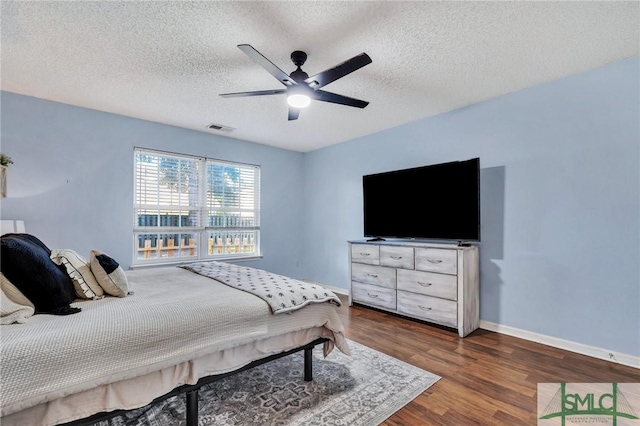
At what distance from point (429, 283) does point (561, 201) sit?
149cm

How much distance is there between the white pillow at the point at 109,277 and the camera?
1.93 metres

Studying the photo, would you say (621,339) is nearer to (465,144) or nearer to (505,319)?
(505,319)

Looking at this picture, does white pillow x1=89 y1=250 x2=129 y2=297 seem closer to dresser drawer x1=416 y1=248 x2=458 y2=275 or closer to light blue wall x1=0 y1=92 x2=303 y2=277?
light blue wall x1=0 y1=92 x2=303 y2=277

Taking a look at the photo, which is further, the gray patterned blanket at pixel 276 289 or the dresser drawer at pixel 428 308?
the dresser drawer at pixel 428 308

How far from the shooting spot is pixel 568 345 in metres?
2.75

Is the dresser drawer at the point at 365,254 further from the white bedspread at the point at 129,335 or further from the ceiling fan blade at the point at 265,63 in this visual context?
the ceiling fan blade at the point at 265,63

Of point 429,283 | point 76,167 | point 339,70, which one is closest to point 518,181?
point 429,283

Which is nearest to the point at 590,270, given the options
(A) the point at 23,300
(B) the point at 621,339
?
(B) the point at 621,339

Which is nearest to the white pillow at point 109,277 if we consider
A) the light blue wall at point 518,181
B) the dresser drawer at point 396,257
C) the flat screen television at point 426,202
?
the light blue wall at point 518,181

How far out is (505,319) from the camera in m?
3.16

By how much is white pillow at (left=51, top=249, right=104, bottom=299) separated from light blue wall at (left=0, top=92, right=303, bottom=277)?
191cm

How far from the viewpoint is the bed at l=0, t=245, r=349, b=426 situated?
1172 millimetres

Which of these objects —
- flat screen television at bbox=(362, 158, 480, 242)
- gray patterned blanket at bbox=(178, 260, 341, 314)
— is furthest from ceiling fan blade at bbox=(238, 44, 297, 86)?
flat screen television at bbox=(362, 158, 480, 242)

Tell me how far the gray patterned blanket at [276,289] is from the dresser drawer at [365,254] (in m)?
1.73
